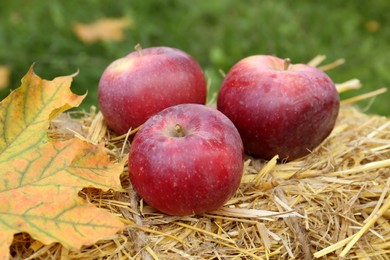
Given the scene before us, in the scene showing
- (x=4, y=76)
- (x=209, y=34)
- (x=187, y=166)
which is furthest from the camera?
(x=209, y=34)

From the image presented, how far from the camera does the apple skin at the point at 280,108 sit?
155 cm

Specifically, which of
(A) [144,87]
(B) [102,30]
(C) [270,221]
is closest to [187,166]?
(C) [270,221]

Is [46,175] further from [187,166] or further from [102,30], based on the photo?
[102,30]

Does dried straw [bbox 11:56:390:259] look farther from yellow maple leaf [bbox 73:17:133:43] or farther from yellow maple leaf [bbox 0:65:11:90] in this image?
yellow maple leaf [bbox 73:17:133:43]

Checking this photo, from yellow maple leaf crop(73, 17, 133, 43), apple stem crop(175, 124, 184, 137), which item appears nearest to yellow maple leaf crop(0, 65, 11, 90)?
yellow maple leaf crop(73, 17, 133, 43)

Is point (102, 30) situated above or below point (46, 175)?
below

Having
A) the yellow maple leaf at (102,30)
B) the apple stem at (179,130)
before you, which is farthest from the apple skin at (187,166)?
the yellow maple leaf at (102,30)

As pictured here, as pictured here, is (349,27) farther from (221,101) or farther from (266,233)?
(266,233)

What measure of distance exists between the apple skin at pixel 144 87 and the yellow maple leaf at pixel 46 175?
0.18 meters

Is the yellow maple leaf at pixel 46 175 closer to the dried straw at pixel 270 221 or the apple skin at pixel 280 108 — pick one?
the dried straw at pixel 270 221

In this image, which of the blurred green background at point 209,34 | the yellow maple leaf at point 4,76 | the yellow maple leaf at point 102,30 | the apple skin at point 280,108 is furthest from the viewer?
the yellow maple leaf at point 102,30

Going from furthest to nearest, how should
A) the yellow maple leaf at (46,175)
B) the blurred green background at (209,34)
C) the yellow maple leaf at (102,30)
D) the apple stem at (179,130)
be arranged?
1. the yellow maple leaf at (102,30)
2. the blurred green background at (209,34)
3. the apple stem at (179,130)
4. the yellow maple leaf at (46,175)

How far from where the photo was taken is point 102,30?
330cm

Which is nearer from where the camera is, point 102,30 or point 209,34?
point 102,30
